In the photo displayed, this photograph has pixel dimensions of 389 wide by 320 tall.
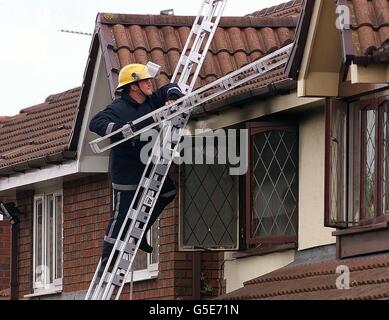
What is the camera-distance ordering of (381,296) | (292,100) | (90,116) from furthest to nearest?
(90,116)
(292,100)
(381,296)

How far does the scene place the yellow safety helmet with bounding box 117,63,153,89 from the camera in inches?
910

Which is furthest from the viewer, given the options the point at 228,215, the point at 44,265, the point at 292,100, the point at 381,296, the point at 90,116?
the point at 44,265

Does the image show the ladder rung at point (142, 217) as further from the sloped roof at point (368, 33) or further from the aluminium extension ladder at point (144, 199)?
the sloped roof at point (368, 33)

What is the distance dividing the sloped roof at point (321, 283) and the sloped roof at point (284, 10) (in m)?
6.25

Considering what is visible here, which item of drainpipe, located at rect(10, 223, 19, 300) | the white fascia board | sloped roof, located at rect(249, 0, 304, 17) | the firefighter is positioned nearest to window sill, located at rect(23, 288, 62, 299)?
drainpipe, located at rect(10, 223, 19, 300)

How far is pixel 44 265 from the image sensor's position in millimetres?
29984

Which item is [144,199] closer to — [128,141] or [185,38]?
[128,141]

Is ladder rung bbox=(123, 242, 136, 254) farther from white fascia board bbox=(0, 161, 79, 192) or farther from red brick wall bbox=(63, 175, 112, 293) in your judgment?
red brick wall bbox=(63, 175, 112, 293)

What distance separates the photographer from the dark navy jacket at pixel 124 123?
23.0 metres

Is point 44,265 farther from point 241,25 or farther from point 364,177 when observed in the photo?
point 364,177

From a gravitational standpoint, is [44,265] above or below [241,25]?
below

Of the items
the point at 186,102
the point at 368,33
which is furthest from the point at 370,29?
the point at 186,102
